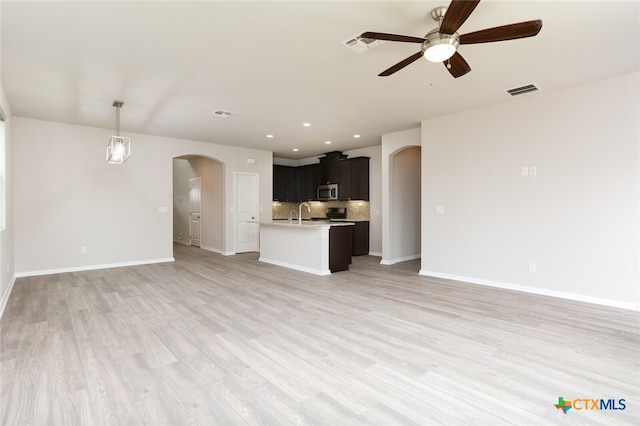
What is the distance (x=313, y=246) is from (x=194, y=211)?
5597mm

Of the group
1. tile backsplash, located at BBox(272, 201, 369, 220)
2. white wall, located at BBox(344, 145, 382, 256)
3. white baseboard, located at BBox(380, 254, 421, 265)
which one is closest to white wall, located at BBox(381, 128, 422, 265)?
white baseboard, located at BBox(380, 254, 421, 265)

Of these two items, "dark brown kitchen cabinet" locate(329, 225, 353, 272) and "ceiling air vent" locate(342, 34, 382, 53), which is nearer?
"ceiling air vent" locate(342, 34, 382, 53)

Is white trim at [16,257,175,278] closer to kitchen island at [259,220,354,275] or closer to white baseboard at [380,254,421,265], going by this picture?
kitchen island at [259,220,354,275]

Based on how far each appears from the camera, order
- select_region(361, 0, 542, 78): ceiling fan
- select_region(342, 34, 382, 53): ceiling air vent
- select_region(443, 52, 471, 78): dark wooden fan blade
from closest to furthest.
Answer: select_region(361, 0, 542, 78): ceiling fan
select_region(443, 52, 471, 78): dark wooden fan blade
select_region(342, 34, 382, 53): ceiling air vent

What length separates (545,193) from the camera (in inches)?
173

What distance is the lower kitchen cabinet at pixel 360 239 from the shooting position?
8.02 metres

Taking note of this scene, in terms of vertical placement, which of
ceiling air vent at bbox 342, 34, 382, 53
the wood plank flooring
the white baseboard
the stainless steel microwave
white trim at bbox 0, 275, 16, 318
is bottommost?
the wood plank flooring

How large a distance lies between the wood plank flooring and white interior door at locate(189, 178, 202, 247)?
205 inches

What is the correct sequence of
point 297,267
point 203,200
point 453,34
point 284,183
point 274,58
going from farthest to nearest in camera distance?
point 284,183 → point 203,200 → point 297,267 → point 274,58 → point 453,34

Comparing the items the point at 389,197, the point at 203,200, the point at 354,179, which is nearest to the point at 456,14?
the point at 389,197

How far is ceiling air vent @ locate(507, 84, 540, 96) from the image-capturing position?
407 cm

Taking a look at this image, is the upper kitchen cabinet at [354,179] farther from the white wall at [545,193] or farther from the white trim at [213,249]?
the white trim at [213,249]

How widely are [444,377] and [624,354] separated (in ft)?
5.52

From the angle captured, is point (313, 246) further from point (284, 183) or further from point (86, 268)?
point (86, 268)
